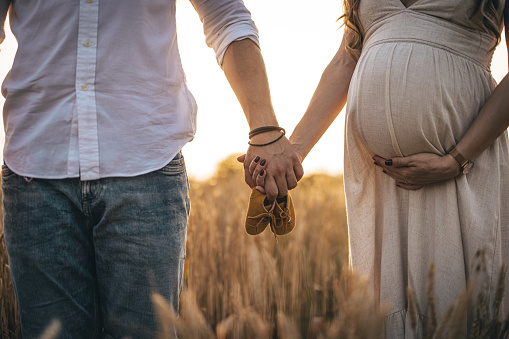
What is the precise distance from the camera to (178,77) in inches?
47.3

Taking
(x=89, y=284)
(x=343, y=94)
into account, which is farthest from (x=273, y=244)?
(x=89, y=284)

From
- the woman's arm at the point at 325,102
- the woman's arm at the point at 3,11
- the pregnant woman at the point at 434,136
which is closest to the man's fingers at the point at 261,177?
the woman's arm at the point at 325,102

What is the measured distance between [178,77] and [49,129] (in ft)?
1.28

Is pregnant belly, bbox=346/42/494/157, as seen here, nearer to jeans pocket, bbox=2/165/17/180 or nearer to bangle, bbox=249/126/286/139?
bangle, bbox=249/126/286/139

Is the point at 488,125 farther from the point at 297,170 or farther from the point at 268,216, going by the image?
the point at 268,216

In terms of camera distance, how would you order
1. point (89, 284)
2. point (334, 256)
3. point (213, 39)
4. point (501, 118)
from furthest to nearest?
point (334, 256) < point (213, 39) < point (89, 284) < point (501, 118)

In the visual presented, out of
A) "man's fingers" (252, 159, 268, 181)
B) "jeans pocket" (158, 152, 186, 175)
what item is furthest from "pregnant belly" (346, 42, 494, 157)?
"jeans pocket" (158, 152, 186, 175)

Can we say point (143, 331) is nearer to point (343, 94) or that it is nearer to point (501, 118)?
point (343, 94)

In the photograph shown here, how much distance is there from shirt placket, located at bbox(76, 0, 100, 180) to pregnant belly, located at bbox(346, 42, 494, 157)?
2.59 feet

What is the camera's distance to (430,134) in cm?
113

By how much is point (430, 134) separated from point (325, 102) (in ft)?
1.39

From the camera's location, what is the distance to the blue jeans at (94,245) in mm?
1077

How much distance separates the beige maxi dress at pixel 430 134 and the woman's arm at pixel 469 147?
39 mm

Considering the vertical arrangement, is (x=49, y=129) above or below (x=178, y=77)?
below
